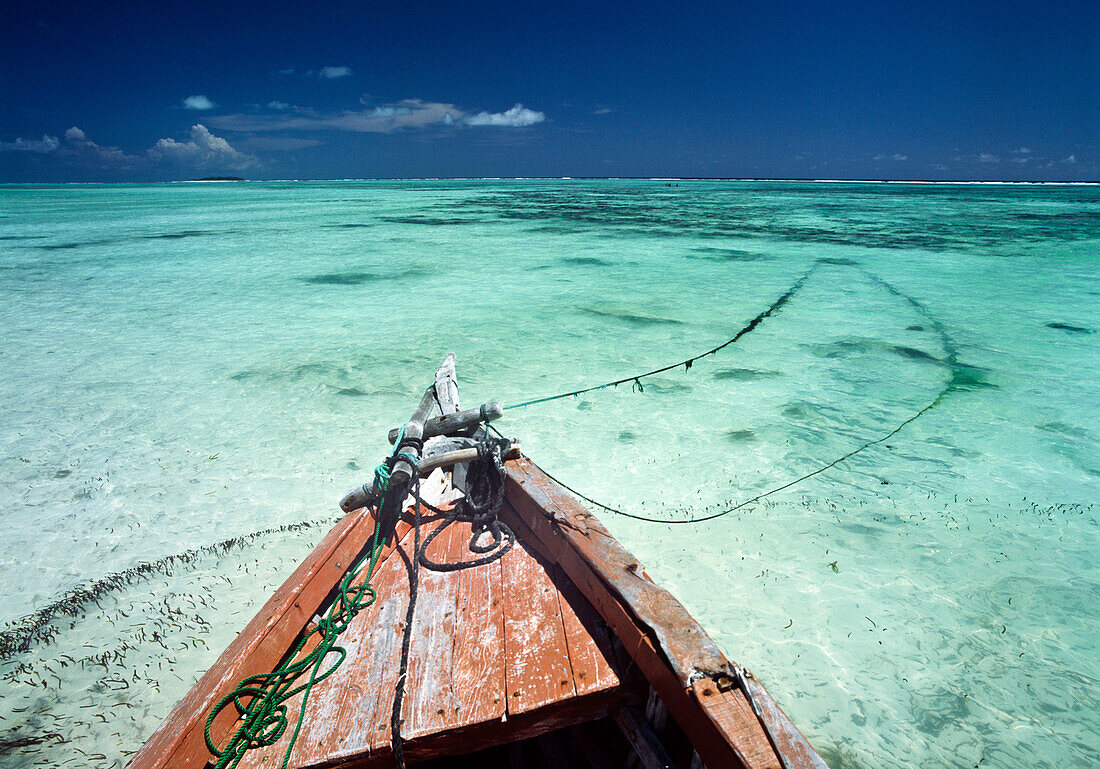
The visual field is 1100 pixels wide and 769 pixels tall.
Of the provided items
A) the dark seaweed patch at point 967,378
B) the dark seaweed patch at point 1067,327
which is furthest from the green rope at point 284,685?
the dark seaweed patch at point 1067,327

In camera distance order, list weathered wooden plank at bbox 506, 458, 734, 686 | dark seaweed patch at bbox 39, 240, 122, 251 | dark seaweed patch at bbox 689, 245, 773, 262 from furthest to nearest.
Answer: dark seaweed patch at bbox 39, 240, 122, 251, dark seaweed patch at bbox 689, 245, 773, 262, weathered wooden plank at bbox 506, 458, 734, 686

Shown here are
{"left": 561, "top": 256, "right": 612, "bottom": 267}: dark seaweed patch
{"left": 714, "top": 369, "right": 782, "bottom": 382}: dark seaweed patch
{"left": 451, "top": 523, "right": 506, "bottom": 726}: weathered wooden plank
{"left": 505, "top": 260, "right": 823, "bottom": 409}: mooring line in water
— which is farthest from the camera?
{"left": 561, "top": 256, "right": 612, "bottom": 267}: dark seaweed patch

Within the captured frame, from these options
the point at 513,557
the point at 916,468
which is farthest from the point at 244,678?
the point at 916,468

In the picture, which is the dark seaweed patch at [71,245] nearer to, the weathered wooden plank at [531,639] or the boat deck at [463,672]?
the boat deck at [463,672]

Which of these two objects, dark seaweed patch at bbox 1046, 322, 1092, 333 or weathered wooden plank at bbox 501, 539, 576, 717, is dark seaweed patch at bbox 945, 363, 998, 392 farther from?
weathered wooden plank at bbox 501, 539, 576, 717

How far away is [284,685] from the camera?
87.6 inches

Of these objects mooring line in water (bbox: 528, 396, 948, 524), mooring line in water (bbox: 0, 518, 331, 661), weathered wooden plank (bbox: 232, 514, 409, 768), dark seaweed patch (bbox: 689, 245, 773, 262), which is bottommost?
mooring line in water (bbox: 0, 518, 331, 661)

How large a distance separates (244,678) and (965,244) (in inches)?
968

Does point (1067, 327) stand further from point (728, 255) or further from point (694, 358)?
point (728, 255)

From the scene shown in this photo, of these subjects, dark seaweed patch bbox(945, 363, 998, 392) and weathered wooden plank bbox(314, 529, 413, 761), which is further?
dark seaweed patch bbox(945, 363, 998, 392)

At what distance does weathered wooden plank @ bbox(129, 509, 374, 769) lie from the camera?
176cm

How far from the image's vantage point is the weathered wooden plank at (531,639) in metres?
2.10

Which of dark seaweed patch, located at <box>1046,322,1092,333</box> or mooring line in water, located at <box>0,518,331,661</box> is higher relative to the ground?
dark seaweed patch, located at <box>1046,322,1092,333</box>

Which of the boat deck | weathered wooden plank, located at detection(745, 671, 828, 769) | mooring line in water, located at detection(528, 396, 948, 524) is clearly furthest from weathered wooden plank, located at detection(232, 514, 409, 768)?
mooring line in water, located at detection(528, 396, 948, 524)
